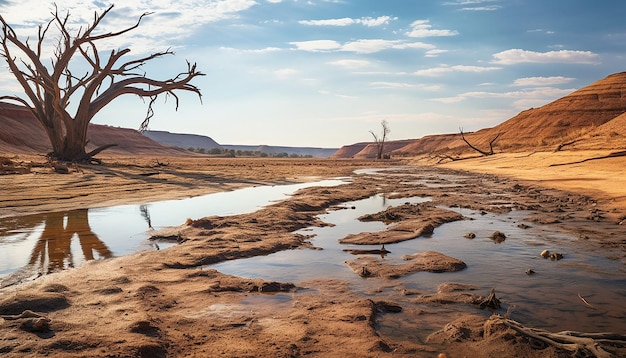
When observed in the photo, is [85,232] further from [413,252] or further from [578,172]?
[578,172]

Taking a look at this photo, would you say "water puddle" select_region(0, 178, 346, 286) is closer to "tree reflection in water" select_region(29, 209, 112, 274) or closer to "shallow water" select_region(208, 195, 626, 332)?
"tree reflection in water" select_region(29, 209, 112, 274)

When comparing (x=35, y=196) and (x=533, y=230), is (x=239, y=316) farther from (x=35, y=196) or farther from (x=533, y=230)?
(x=35, y=196)

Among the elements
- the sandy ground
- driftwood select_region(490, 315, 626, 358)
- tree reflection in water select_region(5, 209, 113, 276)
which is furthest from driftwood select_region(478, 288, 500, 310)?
tree reflection in water select_region(5, 209, 113, 276)

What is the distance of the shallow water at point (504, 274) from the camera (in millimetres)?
3572

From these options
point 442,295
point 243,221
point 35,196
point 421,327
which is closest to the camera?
point 421,327

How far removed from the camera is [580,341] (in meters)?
2.77

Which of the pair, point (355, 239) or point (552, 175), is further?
point (552, 175)

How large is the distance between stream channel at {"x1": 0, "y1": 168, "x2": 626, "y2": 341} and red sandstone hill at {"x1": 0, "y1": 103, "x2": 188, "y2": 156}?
29.8 m

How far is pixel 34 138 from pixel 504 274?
6216 cm

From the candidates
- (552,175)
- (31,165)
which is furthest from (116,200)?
(552,175)

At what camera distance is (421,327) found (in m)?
3.35

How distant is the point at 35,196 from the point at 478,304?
11336 millimetres

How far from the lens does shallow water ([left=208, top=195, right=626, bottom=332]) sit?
→ 3.57 meters

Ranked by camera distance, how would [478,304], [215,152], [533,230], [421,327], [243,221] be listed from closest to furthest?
1. [421,327]
2. [478,304]
3. [533,230]
4. [243,221]
5. [215,152]
